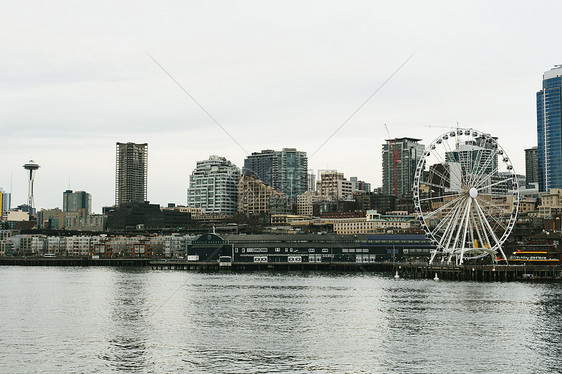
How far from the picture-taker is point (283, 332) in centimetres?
5941

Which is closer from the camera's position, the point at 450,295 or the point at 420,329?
the point at 420,329

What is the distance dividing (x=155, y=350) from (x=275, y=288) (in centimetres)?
5502

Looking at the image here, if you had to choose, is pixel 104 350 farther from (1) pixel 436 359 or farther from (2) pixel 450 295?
(2) pixel 450 295

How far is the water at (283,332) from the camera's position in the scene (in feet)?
155

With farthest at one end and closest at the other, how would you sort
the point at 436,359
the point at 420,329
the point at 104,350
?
the point at 420,329 < the point at 104,350 < the point at 436,359

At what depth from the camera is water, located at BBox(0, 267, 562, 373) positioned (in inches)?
1863

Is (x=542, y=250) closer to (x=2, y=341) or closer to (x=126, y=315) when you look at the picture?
(x=126, y=315)

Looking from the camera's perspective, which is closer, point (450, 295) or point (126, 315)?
point (126, 315)

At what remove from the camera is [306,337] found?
5700 centimetres

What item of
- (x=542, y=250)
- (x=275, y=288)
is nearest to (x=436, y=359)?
(x=275, y=288)

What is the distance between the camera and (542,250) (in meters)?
139

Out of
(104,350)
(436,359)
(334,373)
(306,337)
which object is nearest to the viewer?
(334,373)

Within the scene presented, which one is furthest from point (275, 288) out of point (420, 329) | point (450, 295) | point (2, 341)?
point (2, 341)

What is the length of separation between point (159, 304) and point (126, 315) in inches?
418
